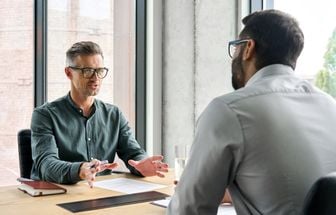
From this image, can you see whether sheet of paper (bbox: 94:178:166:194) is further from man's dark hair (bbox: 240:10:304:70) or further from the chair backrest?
man's dark hair (bbox: 240:10:304:70)

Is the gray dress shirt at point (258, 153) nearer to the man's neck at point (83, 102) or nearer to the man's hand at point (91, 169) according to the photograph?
the man's hand at point (91, 169)

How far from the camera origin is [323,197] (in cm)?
95

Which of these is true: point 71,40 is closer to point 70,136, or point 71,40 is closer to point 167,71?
point 167,71

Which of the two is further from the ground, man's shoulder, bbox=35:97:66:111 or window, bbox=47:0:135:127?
window, bbox=47:0:135:127

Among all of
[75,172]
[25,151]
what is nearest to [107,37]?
[25,151]

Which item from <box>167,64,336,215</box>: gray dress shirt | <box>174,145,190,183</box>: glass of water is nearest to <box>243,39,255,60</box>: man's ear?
<box>167,64,336,215</box>: gray dress shirt

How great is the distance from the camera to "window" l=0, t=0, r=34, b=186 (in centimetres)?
350

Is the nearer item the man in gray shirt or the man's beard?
the man in gray shirt

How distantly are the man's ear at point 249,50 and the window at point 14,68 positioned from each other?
2.55 metres

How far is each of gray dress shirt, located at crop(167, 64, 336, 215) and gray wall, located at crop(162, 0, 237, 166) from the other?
203 centimetres

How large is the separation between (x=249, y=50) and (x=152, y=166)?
1021mm

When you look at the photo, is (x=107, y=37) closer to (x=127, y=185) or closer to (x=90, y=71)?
(x=90, y=71)

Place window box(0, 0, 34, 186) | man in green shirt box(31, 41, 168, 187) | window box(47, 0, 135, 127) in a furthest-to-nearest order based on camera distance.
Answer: window box(47, 0, 135, 127) < window box(0, 0, 34, 186) < man in green shirt box(31, 41, 168, 187)

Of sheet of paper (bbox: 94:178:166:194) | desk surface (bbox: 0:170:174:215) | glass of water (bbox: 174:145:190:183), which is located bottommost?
sheet of paper (bbox: 94:178:166:194)
